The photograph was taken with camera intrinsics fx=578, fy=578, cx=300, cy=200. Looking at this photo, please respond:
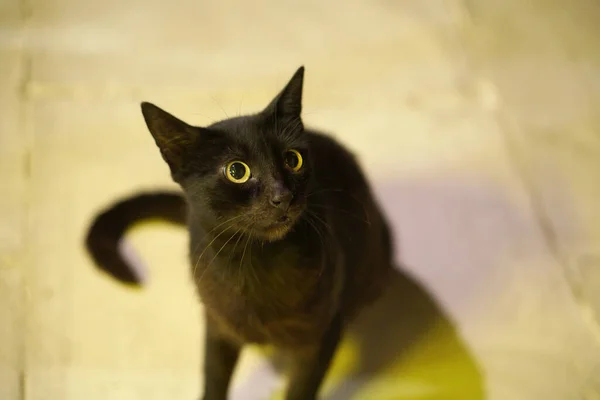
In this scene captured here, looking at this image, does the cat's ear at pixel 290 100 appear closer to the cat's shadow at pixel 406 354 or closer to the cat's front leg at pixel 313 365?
the cat's front leg at pixel 313 365

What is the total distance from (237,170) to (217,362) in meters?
0.40

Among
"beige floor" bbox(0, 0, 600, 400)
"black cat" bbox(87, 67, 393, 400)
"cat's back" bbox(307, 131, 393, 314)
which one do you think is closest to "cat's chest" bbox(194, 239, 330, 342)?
"black cat" bbox(87, 67, 393, 400)

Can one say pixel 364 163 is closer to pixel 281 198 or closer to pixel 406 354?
pixel 406 354

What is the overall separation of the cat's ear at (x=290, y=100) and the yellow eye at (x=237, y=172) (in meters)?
0.11

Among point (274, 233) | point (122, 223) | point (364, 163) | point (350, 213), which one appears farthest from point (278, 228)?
point (364, 163)

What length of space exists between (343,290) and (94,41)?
1.02m

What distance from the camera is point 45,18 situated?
A: 157 centimetres

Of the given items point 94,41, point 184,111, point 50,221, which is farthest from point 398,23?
point 50,221

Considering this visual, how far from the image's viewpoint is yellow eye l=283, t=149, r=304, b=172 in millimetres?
813

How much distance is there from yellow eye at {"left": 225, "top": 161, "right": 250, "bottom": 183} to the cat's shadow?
0.53 meters

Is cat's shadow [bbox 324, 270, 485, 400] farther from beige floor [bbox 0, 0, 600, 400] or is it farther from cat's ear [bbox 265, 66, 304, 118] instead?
cat's ear [bbox 265, 66, 304, 118]

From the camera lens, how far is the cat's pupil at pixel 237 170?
771 mm

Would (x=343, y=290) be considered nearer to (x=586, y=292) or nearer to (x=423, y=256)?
(x=423, y=256)

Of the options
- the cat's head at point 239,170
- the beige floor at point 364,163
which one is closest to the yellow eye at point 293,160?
the cat's head at point 239,170
